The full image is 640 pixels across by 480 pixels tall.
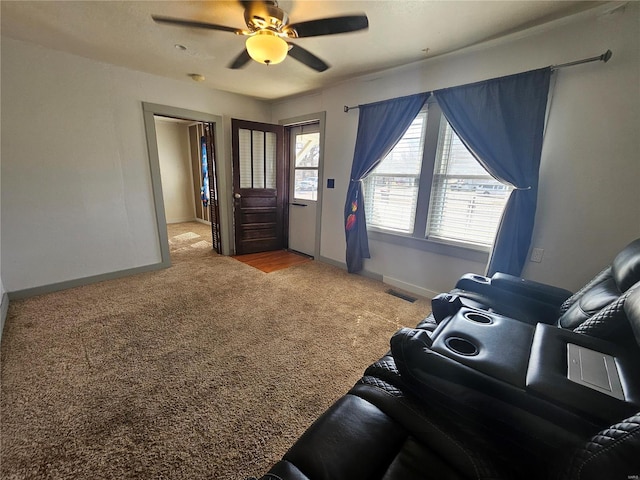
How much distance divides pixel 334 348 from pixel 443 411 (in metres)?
1.17

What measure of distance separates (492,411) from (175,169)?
23.2ft

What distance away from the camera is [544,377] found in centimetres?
78

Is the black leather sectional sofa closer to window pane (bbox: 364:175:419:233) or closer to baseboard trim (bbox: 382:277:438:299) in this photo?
baseboard trim (bbox: 382:277:438:299)

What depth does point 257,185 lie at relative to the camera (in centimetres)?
416

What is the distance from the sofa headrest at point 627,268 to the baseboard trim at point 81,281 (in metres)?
4.25

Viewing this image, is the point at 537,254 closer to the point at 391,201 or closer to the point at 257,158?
the point at 391,201

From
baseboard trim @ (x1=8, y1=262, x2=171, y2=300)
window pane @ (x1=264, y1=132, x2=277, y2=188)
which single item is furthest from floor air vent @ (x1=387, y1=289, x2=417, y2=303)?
baseboard trim @ (x1=8, y1=262, x2=171, y2=300)

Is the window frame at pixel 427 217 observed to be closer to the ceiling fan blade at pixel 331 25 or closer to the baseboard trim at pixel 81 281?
the ceiling fan blade at pixel 331 25

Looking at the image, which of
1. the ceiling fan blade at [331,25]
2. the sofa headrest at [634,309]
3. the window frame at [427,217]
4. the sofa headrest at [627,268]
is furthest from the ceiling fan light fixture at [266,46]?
the sofa headrest at [627,268]

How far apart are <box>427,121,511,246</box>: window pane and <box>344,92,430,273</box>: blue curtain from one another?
16.7 inches

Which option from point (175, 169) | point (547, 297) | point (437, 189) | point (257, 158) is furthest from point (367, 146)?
point (175, 169)

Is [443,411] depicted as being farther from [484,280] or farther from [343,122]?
[343,122]

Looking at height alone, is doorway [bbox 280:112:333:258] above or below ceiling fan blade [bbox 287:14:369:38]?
below

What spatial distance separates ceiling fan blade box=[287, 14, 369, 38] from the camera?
1.54 metres
